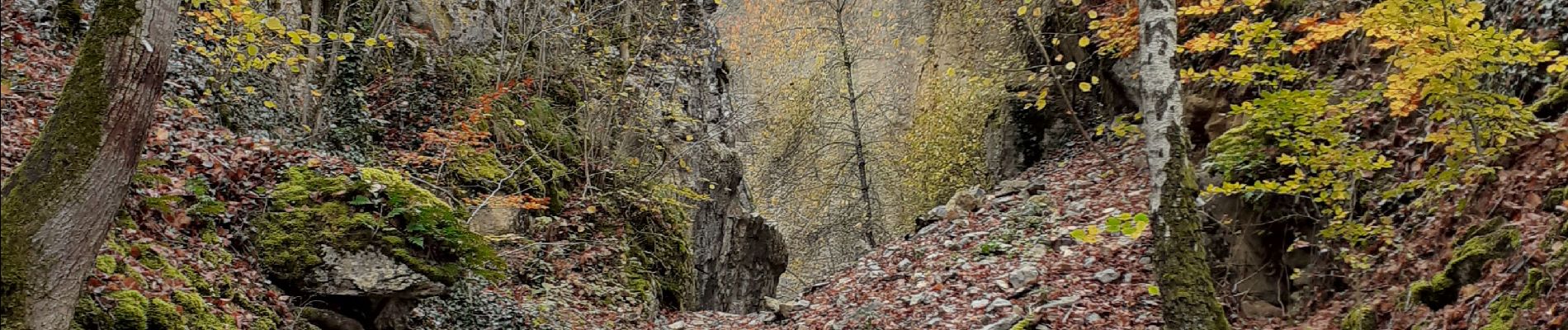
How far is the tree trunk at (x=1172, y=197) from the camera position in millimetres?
5211

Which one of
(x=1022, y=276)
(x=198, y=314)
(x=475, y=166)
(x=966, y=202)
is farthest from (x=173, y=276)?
(x=966, y=202)

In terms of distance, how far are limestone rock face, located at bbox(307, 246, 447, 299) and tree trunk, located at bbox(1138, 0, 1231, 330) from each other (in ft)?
17.5

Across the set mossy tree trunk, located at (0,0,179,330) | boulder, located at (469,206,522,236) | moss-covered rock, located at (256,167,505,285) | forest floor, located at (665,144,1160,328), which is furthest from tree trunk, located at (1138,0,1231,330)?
boulder, located at (469,206,522,236)

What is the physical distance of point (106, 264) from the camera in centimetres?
449

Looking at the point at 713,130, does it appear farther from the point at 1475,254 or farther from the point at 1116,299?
the point at 1475,254

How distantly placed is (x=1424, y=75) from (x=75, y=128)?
6.72 m

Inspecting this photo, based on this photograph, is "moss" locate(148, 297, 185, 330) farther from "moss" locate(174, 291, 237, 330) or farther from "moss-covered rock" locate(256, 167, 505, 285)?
"moss-covered rock" locate(256, 167, 505, 285)

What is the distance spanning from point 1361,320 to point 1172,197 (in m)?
1.55

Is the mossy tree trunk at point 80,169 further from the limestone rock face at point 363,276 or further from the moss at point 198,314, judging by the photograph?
the limestone rock face at point 363,276

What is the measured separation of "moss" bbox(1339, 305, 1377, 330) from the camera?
5344 mm

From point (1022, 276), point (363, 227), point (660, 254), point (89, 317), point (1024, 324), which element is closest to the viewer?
point (89, 317)

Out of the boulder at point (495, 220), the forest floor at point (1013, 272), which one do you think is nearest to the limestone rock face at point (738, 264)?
the forest floor at point (1013, 272)

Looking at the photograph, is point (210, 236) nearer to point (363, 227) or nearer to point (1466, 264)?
point (363, 227)

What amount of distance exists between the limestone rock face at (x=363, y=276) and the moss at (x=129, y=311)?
153 centimetres
